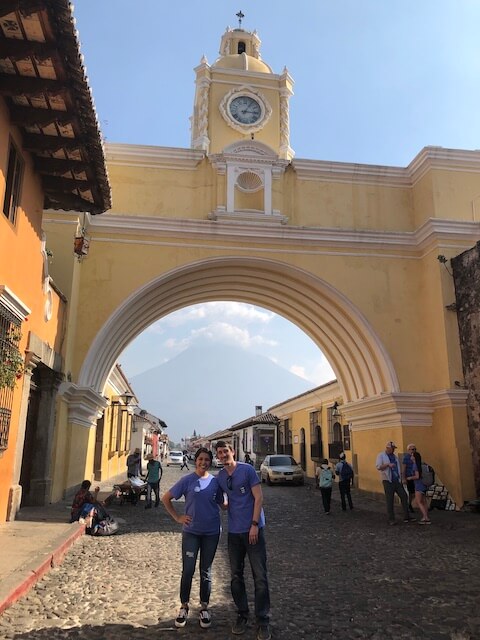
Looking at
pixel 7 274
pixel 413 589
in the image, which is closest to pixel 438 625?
pixel 413 589

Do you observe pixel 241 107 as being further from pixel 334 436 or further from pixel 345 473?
pixel 345 473

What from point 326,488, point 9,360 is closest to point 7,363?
point 9,360

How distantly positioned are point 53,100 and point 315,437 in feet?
60.1

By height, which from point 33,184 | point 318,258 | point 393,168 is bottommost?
point 33,184

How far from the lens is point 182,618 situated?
395 centimetres

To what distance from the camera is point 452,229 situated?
13.1 m

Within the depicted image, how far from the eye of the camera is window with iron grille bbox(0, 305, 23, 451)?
6.44 metres

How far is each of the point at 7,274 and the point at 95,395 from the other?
5623 millimetres

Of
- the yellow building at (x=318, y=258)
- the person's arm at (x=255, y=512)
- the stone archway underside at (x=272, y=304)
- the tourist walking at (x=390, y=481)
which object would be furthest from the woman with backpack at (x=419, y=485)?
the person's arm at (x=255, y=512)

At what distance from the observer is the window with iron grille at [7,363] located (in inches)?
254

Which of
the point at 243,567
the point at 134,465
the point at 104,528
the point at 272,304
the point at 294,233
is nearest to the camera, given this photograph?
the point at 243,567

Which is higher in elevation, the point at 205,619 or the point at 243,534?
the point at 243,534

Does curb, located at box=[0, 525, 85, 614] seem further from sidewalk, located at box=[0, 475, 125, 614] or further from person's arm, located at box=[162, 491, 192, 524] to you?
person's arm, located at box=[162, 491, 192, 524]

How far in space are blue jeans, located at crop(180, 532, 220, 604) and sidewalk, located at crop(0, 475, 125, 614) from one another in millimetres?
1350
